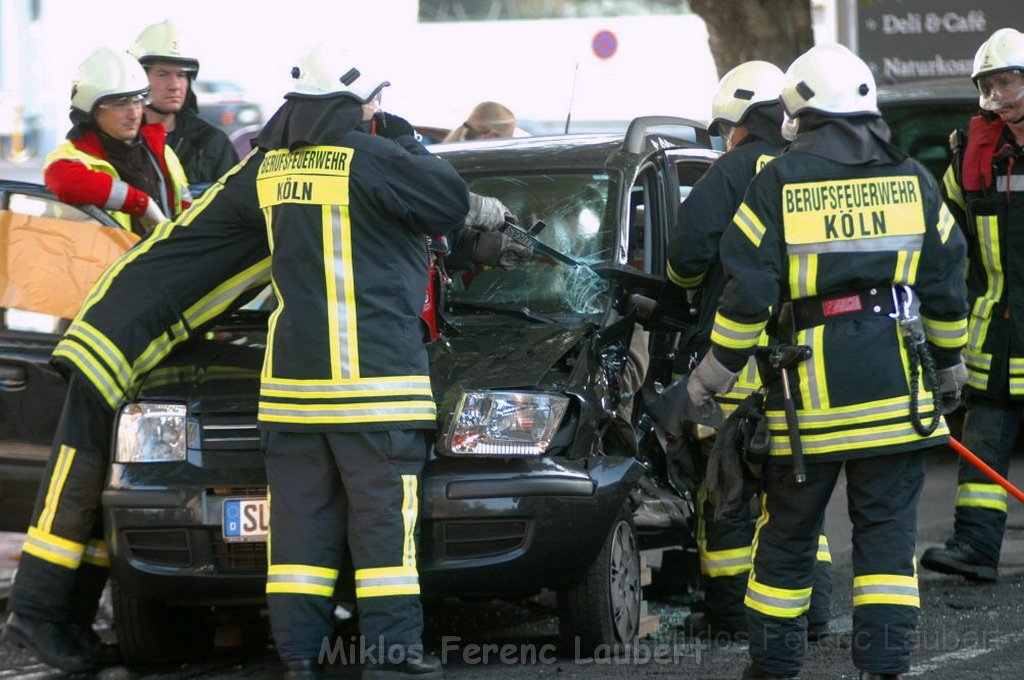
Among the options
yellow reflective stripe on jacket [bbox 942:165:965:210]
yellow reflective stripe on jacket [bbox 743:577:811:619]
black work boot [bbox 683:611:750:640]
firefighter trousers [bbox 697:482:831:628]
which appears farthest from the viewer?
yellow reflective stripe on jacket [bbox 942:165:965:210]

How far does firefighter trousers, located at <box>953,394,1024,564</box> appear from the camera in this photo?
255 inches

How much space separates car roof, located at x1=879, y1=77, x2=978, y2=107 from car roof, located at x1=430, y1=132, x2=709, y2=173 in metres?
3.76

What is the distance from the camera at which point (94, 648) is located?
553cm

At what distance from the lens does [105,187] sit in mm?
6066

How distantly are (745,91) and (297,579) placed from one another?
2.41m

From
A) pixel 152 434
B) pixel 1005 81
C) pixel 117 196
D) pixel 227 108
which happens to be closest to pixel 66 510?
pixel 152 434

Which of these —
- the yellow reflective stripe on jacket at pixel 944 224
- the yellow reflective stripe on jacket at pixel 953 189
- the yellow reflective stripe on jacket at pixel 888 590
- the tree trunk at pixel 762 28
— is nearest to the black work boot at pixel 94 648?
the yellow reflective stripe on jacket at pixel 888 590

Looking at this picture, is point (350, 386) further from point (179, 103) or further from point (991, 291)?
point (991, 291)

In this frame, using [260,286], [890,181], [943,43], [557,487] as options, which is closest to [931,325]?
[890,181]

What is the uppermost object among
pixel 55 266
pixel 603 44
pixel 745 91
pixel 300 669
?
pixel 745 91

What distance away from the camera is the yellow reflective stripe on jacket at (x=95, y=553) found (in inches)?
215

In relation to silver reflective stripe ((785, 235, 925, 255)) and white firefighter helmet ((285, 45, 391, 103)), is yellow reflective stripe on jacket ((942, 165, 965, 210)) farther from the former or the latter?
white firefighter helmet ((285, 45, 391, 103))

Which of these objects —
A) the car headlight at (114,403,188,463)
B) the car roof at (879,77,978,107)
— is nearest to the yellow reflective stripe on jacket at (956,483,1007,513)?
the car headlight at (114,403,188,463)

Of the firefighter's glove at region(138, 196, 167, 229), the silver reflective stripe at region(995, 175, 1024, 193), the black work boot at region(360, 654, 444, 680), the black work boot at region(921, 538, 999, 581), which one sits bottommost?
the black work boot at region(921, 538, 999, 581)
